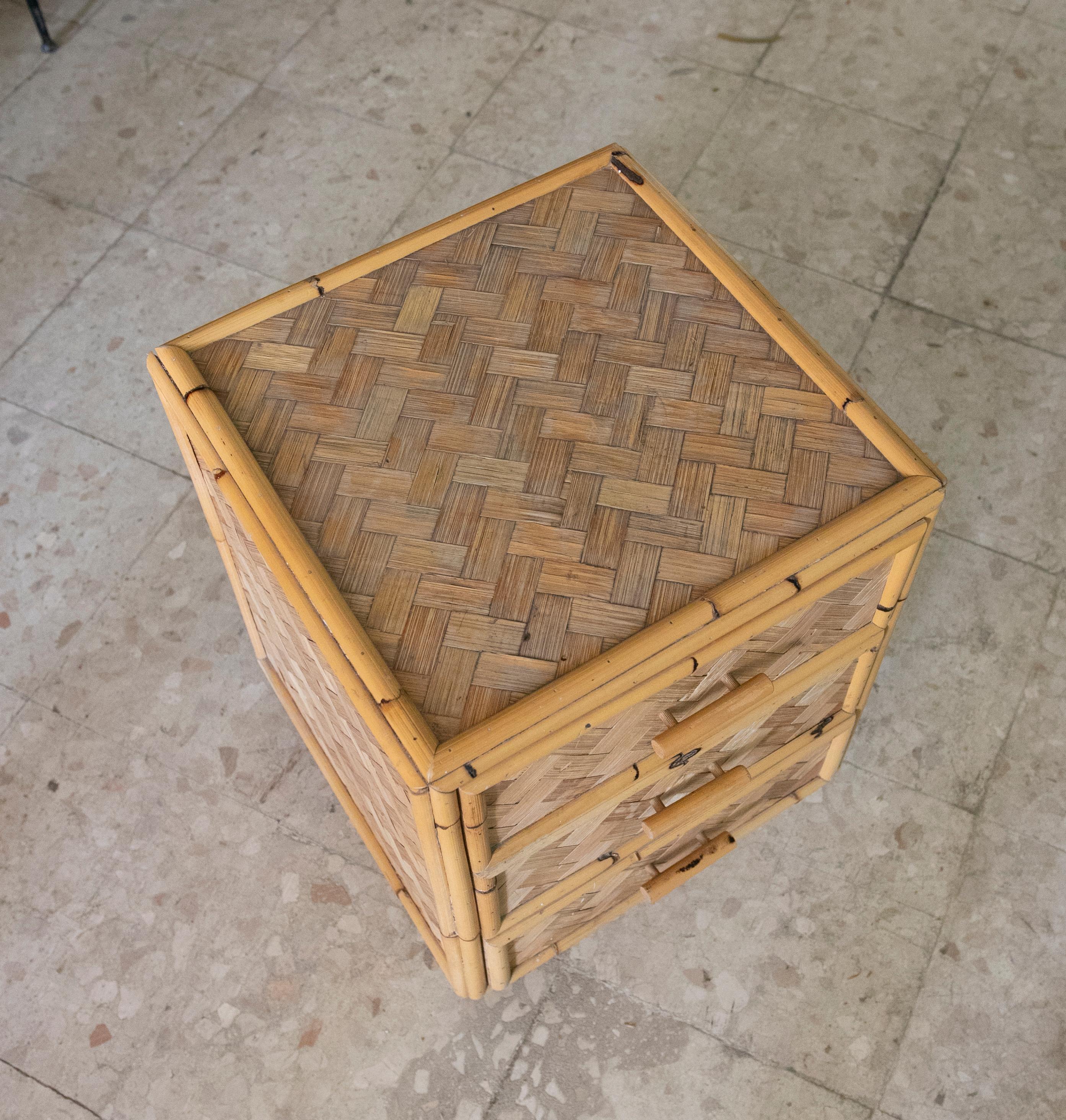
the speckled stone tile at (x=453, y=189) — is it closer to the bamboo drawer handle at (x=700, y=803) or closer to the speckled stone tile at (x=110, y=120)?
the speckled stone tile at (x=110, y=120)

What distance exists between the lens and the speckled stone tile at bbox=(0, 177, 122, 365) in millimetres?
1984

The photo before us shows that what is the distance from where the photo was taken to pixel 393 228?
2049 mm

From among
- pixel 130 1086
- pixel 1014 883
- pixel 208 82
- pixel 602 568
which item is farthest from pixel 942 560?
pixel 208 82

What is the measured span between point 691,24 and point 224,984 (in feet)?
6.78

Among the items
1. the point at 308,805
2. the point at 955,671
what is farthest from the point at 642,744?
the point at 955,671

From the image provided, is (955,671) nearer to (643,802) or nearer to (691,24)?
(643,802)

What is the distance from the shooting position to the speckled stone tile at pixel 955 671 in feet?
5.18

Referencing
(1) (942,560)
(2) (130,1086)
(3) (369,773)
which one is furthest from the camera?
(1) (942,560)

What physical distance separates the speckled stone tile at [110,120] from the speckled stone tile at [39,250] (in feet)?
0.11

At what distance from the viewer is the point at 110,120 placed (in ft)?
7.25

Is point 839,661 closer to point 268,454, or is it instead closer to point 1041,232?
point 268,454

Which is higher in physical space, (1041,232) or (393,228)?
(393,228)

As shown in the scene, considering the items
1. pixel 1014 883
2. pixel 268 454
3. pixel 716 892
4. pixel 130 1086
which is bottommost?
pixel 1014 883

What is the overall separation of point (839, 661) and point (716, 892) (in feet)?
1.59
